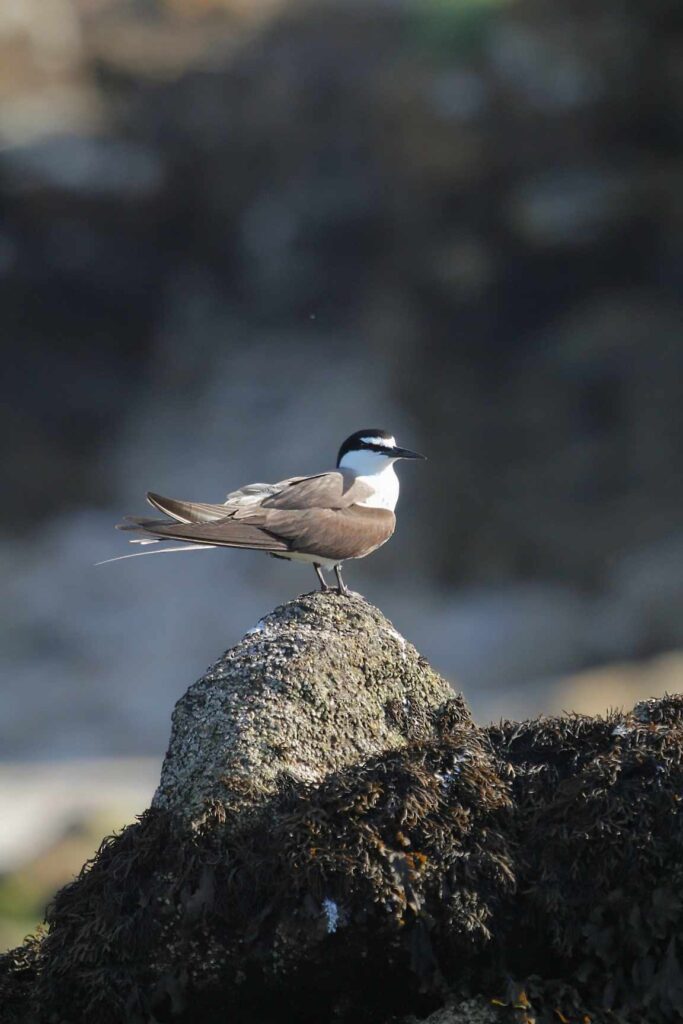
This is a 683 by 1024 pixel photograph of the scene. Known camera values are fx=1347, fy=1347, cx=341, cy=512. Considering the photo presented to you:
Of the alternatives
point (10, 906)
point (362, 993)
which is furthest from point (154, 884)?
point (10, 906)

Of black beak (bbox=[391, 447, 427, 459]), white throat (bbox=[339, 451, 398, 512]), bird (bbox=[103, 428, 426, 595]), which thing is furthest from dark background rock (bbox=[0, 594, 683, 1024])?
black beak (bbox=[391, 447, 427, 459])

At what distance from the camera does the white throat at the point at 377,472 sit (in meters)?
6.96

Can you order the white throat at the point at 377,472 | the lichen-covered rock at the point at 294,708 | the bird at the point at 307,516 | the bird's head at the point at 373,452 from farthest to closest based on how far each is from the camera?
the bird's head at the point at 373,452
the white throat at the point at 377,472
the bird at the point at 307,516
the lichen-covered rock at the point at 294,708

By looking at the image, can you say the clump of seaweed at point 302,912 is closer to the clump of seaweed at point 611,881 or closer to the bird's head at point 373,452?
the clump of seaweed at point 611,881

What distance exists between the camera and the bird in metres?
5.89

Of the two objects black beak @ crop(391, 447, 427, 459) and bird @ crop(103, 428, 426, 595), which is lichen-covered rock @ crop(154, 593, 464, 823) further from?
black beak @ crop(391, 447, 427, 459)

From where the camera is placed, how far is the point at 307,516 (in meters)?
6.44

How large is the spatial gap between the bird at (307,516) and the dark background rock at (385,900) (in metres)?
1.42

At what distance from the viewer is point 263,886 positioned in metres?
4.33

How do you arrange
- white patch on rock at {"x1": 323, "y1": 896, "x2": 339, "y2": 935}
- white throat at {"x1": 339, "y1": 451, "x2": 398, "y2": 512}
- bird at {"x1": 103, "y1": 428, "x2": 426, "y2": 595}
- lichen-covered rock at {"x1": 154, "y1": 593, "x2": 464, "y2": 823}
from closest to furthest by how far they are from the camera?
1. white patch on rock at {"x1": 323, "y1": 896, "x2": 339, "y2": 935}
2. lichen-covered rock at {"x1": 154, "y1": 593, "x2": 464, "y2": 823}
3. bird at {"x1": 103, "y1": 428, "x2": 426, "y2": 595}
4. white throat at {"x1": 339, "y1": 451, "x2": 398, "y2": 512}

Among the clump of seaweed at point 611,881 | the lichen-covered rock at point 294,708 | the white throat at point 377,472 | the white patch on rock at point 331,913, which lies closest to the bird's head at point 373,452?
the white throat at point 377,472

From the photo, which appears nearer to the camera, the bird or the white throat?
the bird

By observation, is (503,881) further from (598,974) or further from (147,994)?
(147,994)

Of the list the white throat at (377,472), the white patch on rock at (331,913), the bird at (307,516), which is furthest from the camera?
the white throat at (377,472)
